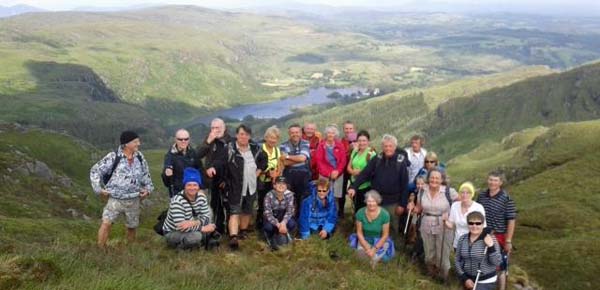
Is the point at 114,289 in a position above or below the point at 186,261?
above

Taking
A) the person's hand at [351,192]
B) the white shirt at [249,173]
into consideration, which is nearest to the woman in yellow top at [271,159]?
the white shirt at [249,173]

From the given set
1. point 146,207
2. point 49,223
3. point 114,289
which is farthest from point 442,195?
point 146,207

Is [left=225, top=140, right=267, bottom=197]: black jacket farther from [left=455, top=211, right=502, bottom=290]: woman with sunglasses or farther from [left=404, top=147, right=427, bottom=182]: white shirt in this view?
[left=455, top=211, right=502, bottom=290]: woman with sunglasses

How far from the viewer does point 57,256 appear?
9070 mm

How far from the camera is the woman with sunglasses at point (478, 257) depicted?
13281 mm

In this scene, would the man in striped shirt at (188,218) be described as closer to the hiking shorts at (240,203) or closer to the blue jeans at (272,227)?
the hiking shorts at (240,203)

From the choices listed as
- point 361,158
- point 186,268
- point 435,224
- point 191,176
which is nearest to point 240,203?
point 191,176

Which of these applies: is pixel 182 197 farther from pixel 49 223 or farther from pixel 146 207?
pixel 146 207

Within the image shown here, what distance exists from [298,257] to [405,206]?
417 centimetres

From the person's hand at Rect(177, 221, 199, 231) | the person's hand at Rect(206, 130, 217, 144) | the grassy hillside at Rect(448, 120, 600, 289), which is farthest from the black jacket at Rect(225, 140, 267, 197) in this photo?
the grassy hillside at Rect(448, 120, 600, 289)

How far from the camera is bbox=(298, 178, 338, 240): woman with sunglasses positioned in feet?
51.9

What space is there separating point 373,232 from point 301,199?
258cm

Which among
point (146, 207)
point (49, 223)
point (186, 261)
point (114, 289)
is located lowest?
point (146, 207)

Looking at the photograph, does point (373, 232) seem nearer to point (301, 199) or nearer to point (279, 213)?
point (301, 199)
